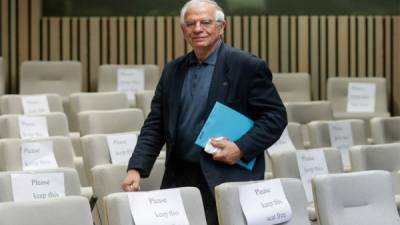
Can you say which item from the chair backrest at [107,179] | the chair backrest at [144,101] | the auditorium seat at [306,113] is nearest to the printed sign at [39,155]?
the chair backrest at [107,179]

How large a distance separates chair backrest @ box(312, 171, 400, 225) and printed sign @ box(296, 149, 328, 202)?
114 cm

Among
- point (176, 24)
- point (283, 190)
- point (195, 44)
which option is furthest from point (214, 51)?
point (176, 24)

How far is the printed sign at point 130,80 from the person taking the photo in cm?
762

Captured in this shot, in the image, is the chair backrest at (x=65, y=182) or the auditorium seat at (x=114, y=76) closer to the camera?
the chair backrest at (x=65, y=182)

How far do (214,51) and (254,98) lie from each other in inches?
10.3

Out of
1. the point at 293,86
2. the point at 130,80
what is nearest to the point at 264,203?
the point at 130,80

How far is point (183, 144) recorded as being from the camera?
131 inches

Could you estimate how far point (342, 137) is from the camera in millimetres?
5980

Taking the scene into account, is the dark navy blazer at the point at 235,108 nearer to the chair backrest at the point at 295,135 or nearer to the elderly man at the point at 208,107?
the elderly man at the point at 208,107

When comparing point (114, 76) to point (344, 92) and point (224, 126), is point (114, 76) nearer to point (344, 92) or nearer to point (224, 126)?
point (344, 92)

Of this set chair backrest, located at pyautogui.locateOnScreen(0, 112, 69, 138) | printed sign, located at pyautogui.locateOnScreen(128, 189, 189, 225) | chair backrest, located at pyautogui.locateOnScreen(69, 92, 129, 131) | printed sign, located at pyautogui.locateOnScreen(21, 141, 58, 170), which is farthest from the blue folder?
chair backrest, located at pyautogui.locateOnScreen(69, 92, 129, 131)

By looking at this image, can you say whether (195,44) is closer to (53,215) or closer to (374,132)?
(53,215)

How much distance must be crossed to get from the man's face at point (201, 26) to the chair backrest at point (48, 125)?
2.45 m

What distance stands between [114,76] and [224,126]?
4.55 metres
